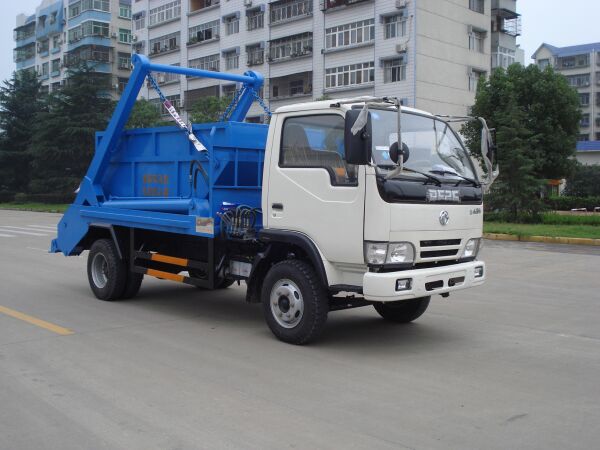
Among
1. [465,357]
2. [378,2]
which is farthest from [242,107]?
[378,2]

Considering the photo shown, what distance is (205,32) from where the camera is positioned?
181ft

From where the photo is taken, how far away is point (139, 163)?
8.85 m

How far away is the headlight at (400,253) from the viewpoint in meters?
6.01

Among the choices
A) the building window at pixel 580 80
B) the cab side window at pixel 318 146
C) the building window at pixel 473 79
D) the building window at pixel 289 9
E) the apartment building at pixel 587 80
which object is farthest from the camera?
the building window at pixel 580 80

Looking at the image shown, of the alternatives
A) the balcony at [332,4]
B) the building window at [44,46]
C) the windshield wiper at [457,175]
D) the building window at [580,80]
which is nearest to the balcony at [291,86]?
the balcony at [332,4]

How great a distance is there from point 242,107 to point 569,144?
32.0m

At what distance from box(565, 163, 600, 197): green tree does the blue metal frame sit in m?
50.2

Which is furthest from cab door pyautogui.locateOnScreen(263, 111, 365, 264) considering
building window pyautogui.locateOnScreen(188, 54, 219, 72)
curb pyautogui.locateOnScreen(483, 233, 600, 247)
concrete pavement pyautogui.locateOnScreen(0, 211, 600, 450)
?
building window pyautogui.locateOnScreen(188, 54, 219, 72)

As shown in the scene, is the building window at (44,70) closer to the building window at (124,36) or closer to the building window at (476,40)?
the building window at (124,36)

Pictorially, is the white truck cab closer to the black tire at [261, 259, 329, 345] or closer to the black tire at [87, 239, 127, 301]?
the black tire at [261, 259, 329, 345]

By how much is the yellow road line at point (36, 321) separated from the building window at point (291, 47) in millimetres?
40375

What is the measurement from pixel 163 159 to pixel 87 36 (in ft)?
222

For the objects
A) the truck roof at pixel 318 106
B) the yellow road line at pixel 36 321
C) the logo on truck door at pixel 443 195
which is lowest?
the yellow road line at pixel 36 321

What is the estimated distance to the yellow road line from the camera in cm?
722
